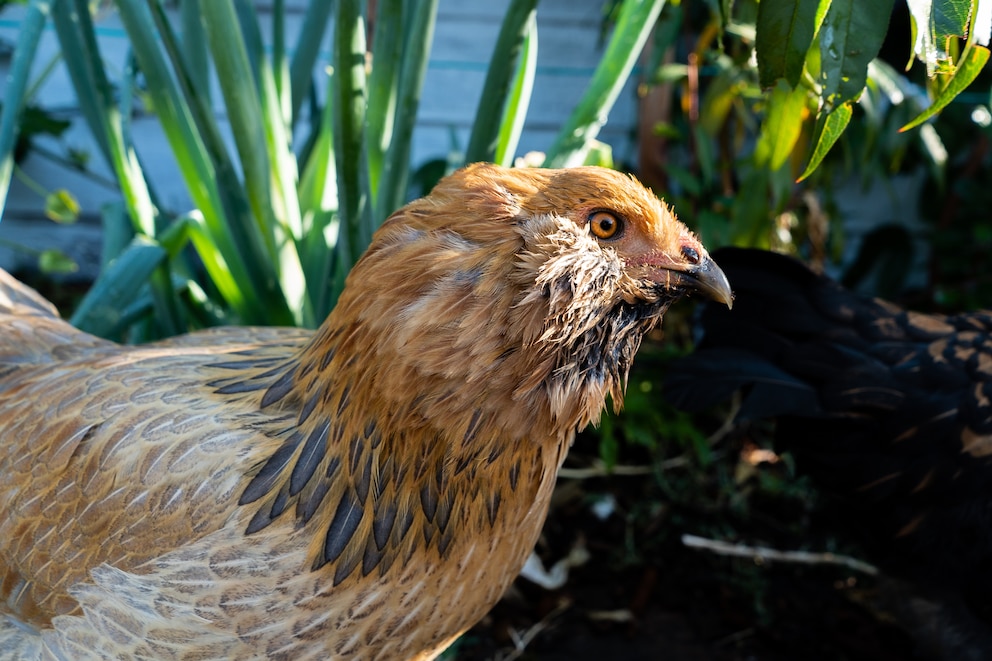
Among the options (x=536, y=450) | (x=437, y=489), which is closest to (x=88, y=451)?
(x=437, y=489)

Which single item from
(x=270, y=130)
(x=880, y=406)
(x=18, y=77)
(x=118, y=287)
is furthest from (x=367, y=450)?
(x=880, y=406)

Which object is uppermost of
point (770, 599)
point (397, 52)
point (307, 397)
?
point (397, 52)

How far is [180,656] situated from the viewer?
3.73ft

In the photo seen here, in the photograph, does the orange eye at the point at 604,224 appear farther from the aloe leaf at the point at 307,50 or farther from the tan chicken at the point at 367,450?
the aloe leaf at the point at 307,50

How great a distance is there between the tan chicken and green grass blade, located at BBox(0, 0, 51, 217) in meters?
0.68

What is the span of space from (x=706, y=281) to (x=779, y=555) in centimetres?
154

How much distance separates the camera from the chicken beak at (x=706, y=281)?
1.05m

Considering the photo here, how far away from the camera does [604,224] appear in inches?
40.5

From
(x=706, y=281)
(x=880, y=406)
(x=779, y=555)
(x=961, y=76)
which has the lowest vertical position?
(x=779, y=555)

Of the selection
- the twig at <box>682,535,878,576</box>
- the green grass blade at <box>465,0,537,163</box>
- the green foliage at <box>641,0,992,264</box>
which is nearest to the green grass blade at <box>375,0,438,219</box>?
the green grass blade at <box>465,0,537,163</box>

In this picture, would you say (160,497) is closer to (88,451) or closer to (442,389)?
(88,451)

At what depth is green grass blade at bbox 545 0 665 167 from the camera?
1.75 m

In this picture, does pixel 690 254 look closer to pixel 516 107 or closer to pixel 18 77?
pixel 516 107

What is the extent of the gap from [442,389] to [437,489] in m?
0.19
